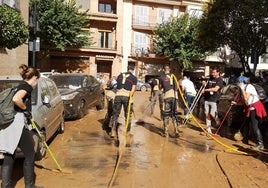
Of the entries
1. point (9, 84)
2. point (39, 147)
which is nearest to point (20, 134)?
point (39, 147)

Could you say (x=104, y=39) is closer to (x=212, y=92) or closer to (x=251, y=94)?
(x=212, y=92)

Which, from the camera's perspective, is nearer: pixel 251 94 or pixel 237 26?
pixel 251 94

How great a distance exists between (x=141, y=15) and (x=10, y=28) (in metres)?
33.2

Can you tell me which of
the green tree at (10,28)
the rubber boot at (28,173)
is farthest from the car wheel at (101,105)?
the rubber boot at (28,173)

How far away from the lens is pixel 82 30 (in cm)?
4016

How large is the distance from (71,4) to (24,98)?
3483cm

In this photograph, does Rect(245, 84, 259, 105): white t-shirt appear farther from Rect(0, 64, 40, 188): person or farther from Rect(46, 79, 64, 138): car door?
Rect(0, 64, 40, 188): person

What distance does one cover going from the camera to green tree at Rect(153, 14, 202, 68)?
140 feet

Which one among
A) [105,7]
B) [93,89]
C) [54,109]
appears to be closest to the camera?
[54,109]

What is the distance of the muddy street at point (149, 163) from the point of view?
6.52 m

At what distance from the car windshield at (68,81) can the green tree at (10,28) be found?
178 centimetres

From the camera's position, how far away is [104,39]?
43.9 meters

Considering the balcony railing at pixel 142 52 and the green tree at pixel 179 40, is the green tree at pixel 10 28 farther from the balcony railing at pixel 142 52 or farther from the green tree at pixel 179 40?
the balcony railing at pixel 142 52

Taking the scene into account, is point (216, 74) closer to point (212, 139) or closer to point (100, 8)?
point (212, 139)
